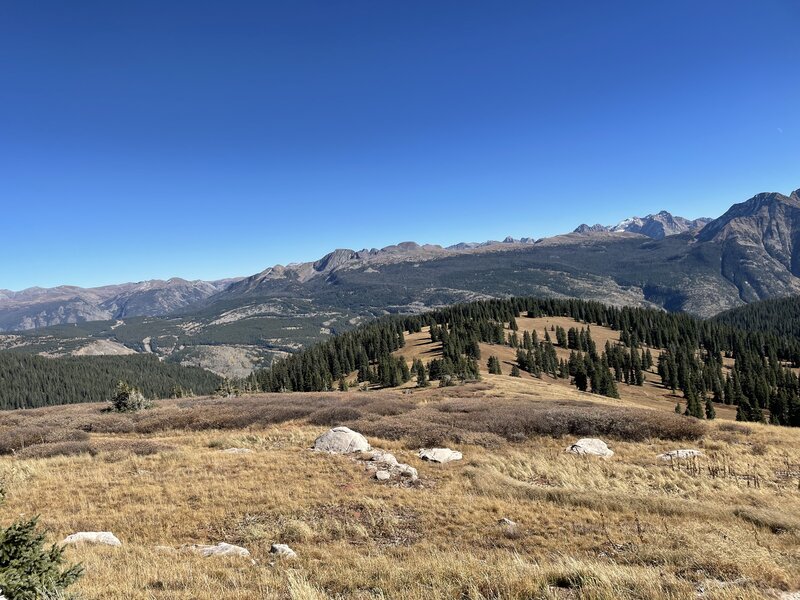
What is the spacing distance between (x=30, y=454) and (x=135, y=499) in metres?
15.7

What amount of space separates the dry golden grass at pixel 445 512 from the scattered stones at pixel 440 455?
1.21 m

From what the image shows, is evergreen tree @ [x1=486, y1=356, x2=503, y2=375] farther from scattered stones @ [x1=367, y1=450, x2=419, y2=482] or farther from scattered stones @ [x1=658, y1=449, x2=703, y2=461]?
scattered stones @ [x1=367, y1=450, x2=419, y2=482]

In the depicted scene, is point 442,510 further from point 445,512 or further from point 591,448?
point 591,448

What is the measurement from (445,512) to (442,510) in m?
0.27

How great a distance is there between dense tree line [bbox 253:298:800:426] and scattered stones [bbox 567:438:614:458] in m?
54.4

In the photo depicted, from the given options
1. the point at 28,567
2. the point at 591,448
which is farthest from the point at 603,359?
the point at 28,567

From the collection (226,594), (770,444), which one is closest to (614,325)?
(770,444)

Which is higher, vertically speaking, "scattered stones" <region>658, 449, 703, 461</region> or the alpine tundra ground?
the alpine tundra ground

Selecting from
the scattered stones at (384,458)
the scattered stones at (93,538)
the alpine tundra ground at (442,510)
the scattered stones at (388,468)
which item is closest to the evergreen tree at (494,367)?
the alpine tundra ground at (442,510)

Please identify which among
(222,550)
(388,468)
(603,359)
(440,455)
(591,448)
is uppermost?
(222,550)

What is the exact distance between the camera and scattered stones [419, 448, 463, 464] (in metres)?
25.7

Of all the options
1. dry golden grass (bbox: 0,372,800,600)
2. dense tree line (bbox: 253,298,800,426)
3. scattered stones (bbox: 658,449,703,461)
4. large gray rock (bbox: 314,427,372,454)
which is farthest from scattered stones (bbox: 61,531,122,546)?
dense tree line (bbox: 253,298,800,426)

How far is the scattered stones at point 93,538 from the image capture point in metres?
13.3

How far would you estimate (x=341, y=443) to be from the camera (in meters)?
28.1
